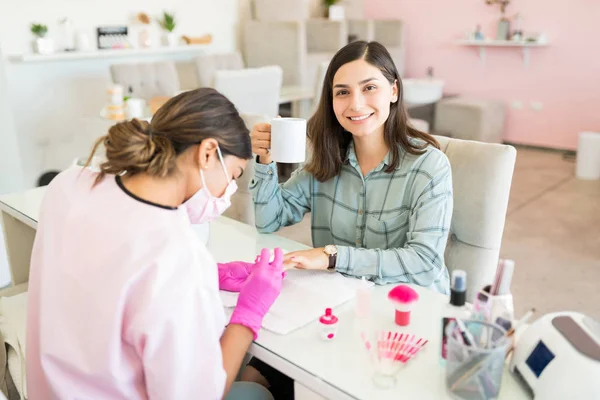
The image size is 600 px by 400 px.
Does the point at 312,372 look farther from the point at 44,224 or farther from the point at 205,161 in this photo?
the point at 44,224

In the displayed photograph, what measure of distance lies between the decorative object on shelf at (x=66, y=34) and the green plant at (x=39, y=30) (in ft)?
0.50

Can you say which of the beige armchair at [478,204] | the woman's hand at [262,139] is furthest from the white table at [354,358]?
the woman's hand at [262,139]

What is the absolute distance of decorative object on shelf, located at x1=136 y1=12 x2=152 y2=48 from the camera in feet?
14.4

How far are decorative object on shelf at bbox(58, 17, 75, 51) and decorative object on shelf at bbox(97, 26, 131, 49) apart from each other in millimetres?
209

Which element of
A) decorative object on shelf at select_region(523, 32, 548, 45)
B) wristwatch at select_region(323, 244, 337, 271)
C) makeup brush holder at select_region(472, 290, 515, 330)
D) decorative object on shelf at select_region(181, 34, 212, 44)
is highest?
decorative object on shelf at select_region(181, 34, 212, 44)

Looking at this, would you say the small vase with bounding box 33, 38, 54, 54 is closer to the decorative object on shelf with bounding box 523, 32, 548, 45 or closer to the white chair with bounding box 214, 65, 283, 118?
the white chair with bounding box 214, 65, 283, 118

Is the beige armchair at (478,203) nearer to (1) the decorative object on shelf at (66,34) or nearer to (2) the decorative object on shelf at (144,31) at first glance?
(1) the decorative object on shelf at (66,34)

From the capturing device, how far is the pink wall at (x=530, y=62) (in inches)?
193

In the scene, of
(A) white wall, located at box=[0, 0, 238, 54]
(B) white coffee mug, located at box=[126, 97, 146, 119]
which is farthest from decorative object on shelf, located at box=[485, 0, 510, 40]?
(B) white coffee mug, located at box=[126, 97, 146, 119]

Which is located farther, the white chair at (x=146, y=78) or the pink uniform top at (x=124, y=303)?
the white chair at (x=146, y=78)

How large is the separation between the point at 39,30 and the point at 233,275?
128 inches

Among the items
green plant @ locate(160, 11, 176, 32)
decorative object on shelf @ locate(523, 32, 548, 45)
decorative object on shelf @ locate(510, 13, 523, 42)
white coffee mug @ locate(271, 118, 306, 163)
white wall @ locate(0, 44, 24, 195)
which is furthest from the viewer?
decorative object on shelf @ locate(510, 13, 523, 42)

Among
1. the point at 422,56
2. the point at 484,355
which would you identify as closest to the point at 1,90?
the point at 484,355

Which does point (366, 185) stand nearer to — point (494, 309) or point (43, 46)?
point (494, 309)
